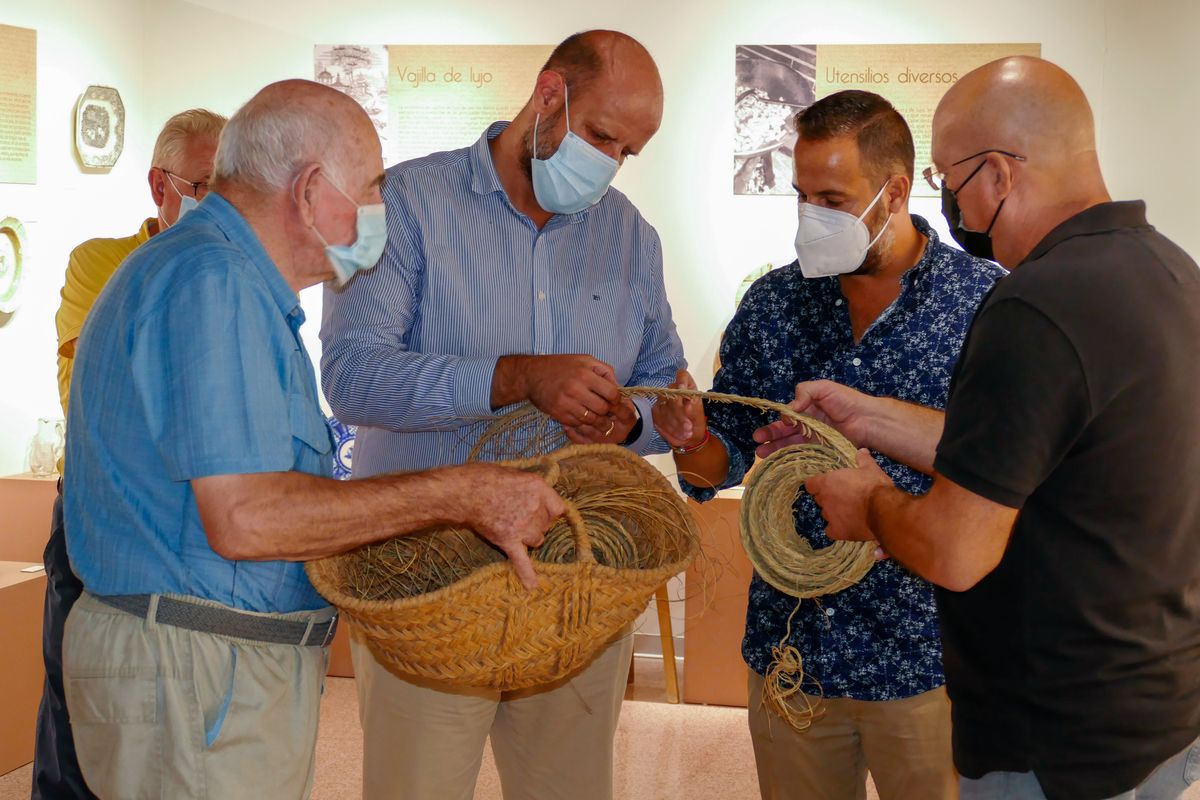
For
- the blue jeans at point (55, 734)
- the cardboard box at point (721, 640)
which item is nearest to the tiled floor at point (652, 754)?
the cardboard box at point (721, 640)

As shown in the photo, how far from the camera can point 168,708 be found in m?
1.60

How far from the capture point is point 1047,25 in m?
4.61

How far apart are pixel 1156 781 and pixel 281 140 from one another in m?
1.55

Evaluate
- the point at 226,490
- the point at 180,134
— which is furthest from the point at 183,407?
the point at 180,134

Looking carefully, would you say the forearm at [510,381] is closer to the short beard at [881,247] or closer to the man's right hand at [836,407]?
the man's right hand at [836,407]

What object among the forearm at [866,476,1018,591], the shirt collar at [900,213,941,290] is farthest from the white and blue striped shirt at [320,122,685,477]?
the forearm at [866,476,1018,591]

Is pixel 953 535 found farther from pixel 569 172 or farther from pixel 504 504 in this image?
pixel 569 172

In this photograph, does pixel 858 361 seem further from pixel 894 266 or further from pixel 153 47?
pixel 153 47

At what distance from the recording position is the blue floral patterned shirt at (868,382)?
2.19m

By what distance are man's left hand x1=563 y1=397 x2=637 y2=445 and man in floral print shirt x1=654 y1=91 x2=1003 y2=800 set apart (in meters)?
0.07

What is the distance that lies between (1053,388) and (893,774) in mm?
1015

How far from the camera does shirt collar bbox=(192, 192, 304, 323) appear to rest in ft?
5.36

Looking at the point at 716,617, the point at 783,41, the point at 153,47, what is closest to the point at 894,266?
the point at 716,617

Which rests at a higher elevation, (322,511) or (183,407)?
(183,407)
